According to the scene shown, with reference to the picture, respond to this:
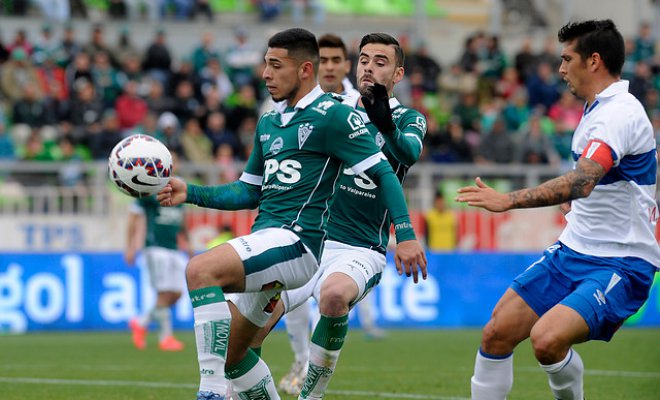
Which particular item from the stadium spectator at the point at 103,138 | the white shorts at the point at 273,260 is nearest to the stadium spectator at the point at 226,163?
the stadium spectator at the point at 103,138

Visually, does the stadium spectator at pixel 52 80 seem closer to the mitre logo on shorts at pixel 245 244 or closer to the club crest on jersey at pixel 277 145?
the club crest on jersey at pixel 277 145

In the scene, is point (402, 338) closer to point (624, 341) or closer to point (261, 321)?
point (624, 341)

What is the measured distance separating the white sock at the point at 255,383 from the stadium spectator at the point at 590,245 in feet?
4.56

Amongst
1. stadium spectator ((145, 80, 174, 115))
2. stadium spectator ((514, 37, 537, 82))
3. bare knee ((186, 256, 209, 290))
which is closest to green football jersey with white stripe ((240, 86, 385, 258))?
bare knee ((186, 256, 209, 290))

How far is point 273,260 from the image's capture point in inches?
264

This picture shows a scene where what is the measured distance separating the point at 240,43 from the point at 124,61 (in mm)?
2872

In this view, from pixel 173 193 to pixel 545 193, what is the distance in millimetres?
2370

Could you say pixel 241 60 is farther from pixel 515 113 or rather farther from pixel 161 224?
pixel 161 224

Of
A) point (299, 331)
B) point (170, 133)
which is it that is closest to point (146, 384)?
point (299, 331)

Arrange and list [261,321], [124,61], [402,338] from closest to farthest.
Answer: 1. [261,321]
2. [402,338]
3. [124,61]

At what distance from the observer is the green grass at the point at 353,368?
9.88 metres

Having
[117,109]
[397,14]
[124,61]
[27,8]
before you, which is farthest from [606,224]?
[397,14]

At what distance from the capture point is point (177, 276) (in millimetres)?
15523

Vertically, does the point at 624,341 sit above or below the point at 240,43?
below
